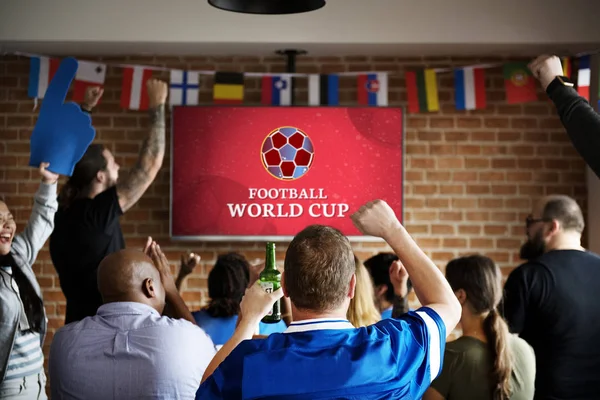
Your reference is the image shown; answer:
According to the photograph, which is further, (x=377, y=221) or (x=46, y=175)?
(x=46, y=175)

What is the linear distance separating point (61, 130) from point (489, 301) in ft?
5.93

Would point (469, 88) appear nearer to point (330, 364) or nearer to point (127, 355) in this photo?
point (127, 355)

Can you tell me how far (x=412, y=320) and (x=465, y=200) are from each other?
3.11 m

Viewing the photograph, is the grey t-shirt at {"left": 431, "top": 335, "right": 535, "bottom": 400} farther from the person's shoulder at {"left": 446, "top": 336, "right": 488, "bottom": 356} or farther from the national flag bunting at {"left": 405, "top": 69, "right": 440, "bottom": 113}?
the national flag bunting at {"left": 405, "top": 69, "right": 440, "bottom": 113}

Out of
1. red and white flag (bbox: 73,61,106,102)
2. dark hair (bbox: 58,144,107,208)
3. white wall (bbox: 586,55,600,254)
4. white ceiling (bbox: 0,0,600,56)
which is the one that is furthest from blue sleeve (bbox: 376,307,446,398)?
red and white flag (bbox: 73,61,106,102)

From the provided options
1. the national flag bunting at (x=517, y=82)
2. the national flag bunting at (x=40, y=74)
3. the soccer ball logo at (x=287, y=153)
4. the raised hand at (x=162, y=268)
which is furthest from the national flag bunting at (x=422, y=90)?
the raised hand at (x=162, y=268)

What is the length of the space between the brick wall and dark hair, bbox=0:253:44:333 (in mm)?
1678

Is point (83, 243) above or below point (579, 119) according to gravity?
below

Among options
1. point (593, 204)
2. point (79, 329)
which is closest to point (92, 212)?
point (79, 329)

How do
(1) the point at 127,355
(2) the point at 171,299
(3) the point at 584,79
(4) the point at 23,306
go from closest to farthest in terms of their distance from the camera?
1. (1) the point at 127,355
2. (2) the point at 171,299
3. (4) the point at 23,306
4. (3) the point at 584,79

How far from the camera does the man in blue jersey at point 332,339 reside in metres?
1.54

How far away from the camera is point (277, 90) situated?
455cm

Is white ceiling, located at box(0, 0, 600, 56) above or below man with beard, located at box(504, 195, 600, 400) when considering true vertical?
above

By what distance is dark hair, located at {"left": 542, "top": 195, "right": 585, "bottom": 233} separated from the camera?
10.7ft
